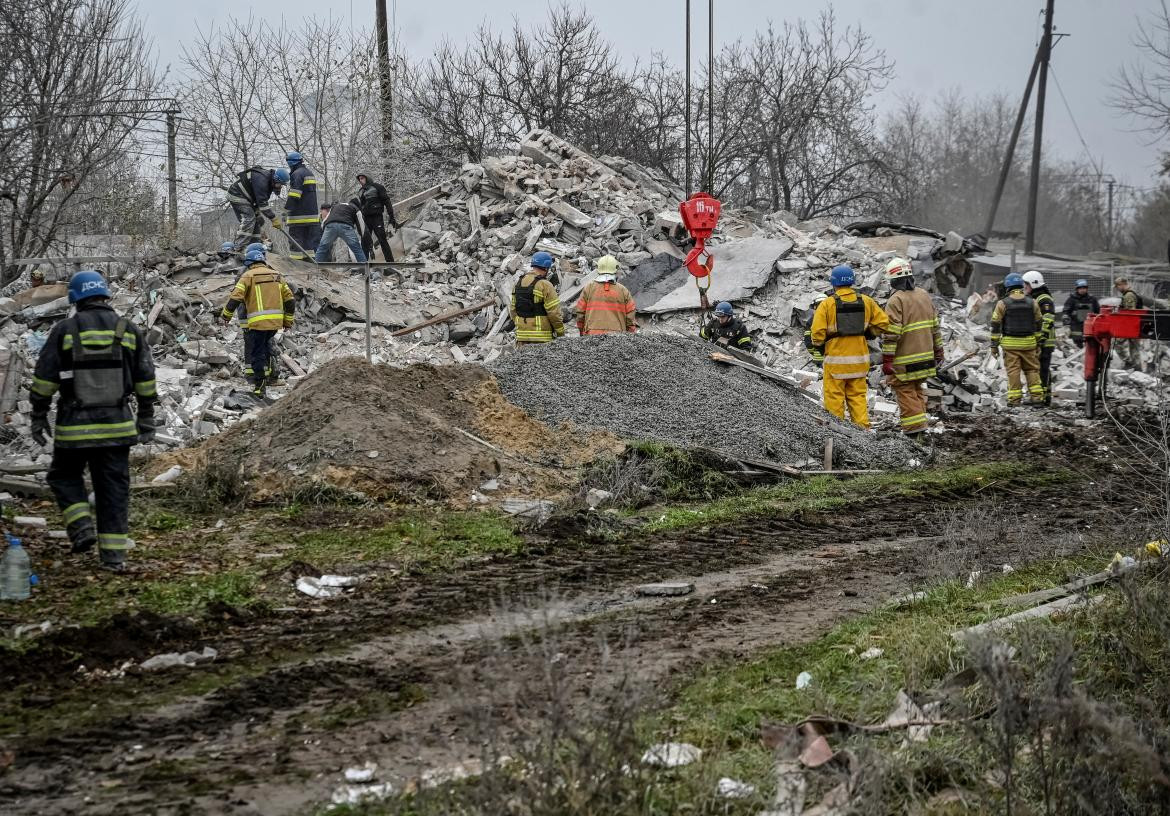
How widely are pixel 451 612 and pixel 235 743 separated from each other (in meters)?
2.18

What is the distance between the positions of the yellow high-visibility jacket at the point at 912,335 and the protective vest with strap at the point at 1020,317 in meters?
3.78

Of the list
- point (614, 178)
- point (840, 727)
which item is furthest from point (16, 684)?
point (614, 178)

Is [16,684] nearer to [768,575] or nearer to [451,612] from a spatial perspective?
[451,612]

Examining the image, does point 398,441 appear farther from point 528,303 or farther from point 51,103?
point 51,103

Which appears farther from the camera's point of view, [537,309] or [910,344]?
[537,309]

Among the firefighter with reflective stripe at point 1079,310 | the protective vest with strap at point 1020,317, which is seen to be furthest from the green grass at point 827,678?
the firefighter with reflective stripe at point 1079,310

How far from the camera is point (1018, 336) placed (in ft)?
55.2

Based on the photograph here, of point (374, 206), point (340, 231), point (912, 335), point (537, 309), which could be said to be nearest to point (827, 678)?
point (912, 335)

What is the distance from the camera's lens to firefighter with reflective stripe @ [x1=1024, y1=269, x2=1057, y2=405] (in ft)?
56.3

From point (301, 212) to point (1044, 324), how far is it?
1201cm

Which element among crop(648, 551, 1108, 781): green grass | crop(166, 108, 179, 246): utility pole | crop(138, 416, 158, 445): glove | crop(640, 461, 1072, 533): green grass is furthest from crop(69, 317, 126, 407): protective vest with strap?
crop(166, 108, 179, 246): utility pole

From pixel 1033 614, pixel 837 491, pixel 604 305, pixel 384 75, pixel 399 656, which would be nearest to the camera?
pixel 399 656

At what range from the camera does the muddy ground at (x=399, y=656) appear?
420 cm

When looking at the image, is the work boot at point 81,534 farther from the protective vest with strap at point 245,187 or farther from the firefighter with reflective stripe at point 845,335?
the protective vest with strap at point 245,187
